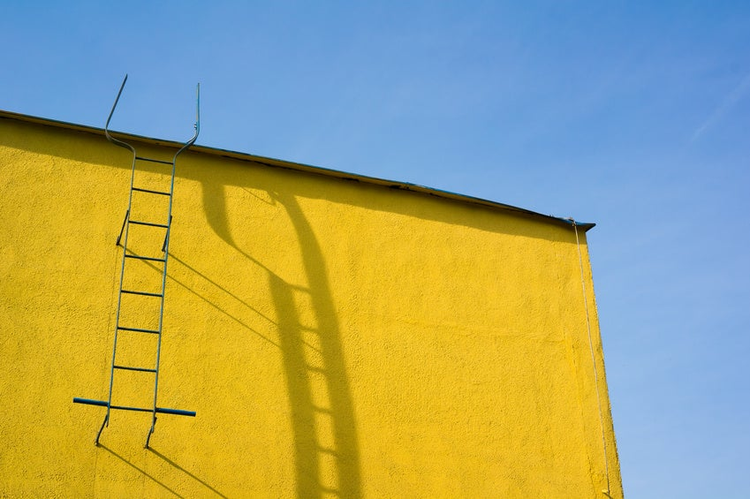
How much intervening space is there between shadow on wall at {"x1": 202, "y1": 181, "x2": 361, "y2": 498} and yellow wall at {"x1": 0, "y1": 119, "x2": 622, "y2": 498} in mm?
21

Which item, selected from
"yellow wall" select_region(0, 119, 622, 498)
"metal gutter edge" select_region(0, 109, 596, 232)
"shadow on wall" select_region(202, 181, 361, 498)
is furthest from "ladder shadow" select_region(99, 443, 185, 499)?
"metal gutter edge" select_region(0, 109, 596, 232)

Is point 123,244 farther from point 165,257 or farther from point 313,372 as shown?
point 313,372

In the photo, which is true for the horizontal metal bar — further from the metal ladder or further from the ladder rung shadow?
the ladder rung shadow

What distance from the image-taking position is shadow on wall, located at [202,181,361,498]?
905 cm

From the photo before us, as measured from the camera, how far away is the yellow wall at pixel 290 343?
339 inches

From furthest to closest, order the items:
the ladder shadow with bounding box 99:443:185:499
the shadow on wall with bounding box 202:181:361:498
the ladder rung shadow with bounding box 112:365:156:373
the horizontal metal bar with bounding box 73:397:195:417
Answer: the shadow on wall with bounding box 202:181:361:498 → the ladder shadow with bounding box 99:443:185:499 → the ladder rung shadow with bounding box 112:365:156:373 → the horizontal metal bar with bounding box 73:397:195:417

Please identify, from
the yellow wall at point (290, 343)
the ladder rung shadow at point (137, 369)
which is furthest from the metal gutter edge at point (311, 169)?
the ladder rung shadow at point (137, 369)

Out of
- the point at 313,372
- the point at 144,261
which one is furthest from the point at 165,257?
the point at 313,372

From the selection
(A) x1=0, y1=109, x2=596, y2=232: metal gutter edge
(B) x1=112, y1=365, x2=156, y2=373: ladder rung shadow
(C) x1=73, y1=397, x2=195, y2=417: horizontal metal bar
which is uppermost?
(A) x1=0, y1=109, x2=596, y2=232: metal gutter edge

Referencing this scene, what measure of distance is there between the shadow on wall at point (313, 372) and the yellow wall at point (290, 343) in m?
0.02

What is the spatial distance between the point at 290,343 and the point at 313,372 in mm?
397

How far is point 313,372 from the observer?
31.1ft

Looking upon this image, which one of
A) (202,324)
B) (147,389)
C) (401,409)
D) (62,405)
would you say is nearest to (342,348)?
(401,409)

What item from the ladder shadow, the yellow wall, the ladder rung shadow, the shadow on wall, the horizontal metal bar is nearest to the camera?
the horizontal metal bar
